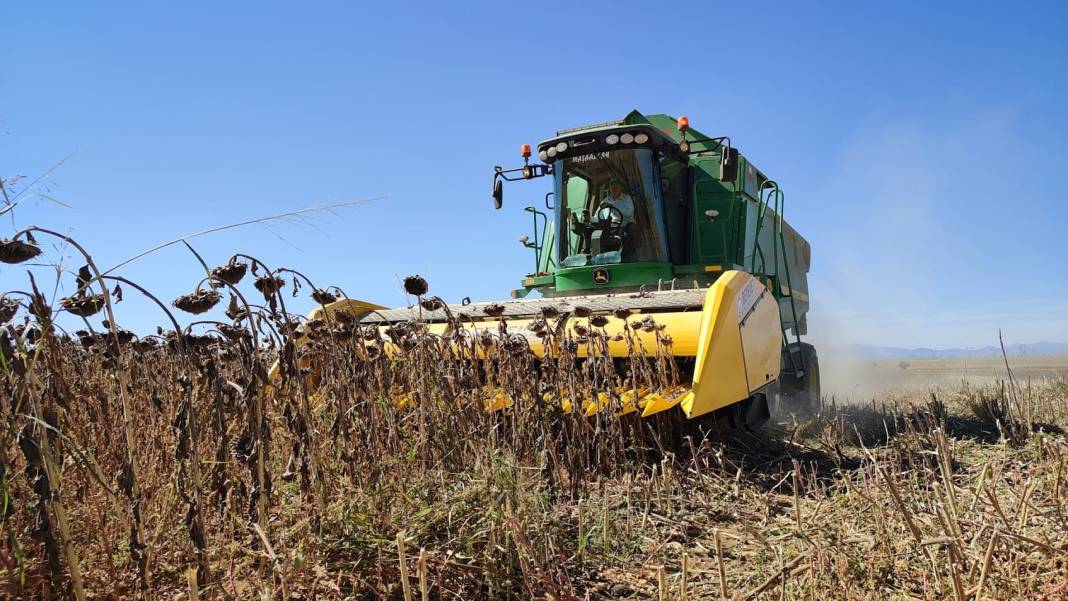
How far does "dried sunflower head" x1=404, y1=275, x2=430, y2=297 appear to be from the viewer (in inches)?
115

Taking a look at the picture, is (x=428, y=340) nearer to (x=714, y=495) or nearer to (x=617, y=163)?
(x=714, y=495)

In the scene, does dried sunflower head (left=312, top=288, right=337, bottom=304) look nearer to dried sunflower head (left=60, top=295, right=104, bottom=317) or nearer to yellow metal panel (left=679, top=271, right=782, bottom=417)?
dried sunflower head (left=60, top=295, right=104, bottom=317)

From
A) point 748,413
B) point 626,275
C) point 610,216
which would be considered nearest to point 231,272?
point 748,413

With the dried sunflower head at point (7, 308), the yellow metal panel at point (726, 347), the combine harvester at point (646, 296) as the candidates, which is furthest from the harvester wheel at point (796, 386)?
the dried sunflower head at point (7, 308)

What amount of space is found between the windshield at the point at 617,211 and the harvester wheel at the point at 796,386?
2348mm

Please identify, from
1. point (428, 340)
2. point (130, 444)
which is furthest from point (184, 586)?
point (428, 340)

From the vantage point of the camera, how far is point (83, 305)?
1830 millimetres

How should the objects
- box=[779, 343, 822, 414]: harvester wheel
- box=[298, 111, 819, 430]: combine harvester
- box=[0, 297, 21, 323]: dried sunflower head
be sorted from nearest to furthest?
box=[0, 297, 21, 323]: dried sunflower head → box=[298, 111, 819, 430]: combine harvester → box=[779, 343, 822, 414]: harvester wheel

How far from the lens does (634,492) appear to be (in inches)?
Result: 131

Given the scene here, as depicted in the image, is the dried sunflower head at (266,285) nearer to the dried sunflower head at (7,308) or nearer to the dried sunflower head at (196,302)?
the dried sunflower head at (196,302)

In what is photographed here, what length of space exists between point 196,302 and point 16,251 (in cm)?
38

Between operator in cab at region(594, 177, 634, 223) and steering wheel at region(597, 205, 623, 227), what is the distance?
0.04 ft

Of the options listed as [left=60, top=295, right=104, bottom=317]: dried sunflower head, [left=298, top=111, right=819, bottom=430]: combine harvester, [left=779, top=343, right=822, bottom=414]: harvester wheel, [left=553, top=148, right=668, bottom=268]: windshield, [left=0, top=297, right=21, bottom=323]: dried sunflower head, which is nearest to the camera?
[left=0, top=297, right=21, bottom=323]: dried sunflower head

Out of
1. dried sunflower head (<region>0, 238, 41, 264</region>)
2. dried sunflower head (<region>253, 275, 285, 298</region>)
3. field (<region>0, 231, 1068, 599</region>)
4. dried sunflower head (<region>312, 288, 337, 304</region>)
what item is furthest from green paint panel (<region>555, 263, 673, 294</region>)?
dried sunflower head (<region>0, 238, 41, 264</region>)
